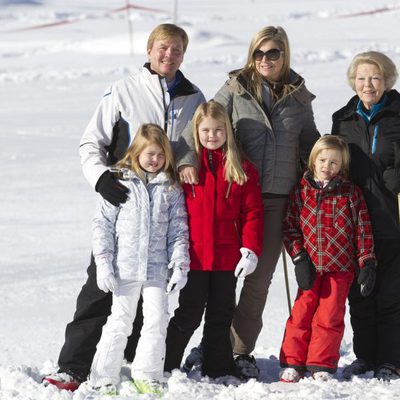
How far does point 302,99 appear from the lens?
4.05 metres

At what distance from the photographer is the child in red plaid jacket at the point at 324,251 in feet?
12.9

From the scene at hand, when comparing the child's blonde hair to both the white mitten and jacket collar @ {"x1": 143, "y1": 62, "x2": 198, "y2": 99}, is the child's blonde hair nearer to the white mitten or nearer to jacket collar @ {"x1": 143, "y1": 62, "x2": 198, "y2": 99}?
jacket collar @ {"x1": 143, "y1": 62, "x2": 198, "y2": 99}

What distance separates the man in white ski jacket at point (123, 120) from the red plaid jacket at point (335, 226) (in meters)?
0.70

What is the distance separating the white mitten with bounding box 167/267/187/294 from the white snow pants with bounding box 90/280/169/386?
3.3 inches

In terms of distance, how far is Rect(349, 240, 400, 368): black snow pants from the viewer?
4.10 meters

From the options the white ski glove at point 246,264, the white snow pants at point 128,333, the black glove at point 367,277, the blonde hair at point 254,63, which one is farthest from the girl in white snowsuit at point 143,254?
the black glove at point 367,277

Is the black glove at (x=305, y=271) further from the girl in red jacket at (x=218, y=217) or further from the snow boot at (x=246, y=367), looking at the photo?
the snow boot at (x=246, y=367)

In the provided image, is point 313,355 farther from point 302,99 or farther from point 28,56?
point 28,56

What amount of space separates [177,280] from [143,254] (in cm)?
19

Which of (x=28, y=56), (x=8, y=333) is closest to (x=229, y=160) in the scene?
(x=8, y=333)

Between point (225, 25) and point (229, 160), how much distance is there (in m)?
24.4

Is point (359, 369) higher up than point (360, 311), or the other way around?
point (360, 311)

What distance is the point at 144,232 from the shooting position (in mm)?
3801

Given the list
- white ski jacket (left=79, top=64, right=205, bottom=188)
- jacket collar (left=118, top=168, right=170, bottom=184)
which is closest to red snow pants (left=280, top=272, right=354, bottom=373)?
jacket collar (left=118, top=168, right=170, bottom=184)
